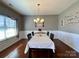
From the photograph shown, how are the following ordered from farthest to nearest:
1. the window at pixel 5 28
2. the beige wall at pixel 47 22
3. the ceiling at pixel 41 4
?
the beige wall at pixel 47 22 < the window at pixel 5 28 < the ceiling at pixel 41 4

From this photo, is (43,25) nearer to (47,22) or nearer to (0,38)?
(47,22)

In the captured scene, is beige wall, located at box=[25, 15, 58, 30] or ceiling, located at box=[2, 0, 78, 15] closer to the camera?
ceiling, located at box=[2, 0, 78, 15]

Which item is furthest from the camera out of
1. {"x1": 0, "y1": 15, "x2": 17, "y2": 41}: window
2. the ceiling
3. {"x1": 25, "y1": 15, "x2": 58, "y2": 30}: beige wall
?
{"x1": 25, "y1": 15, "x2": 58, "y2": 30}: beige wall


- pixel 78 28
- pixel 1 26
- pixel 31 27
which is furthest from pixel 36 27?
pixel 78 28

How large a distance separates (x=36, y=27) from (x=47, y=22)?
1174 millimetres

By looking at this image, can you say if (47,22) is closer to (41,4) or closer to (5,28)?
(41,4)

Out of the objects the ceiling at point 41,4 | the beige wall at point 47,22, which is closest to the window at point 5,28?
the ceiling at point 41,4

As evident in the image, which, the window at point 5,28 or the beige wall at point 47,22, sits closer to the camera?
the window at point 5,28

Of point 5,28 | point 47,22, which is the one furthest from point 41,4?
point 47,22

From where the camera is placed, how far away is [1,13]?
204 inches

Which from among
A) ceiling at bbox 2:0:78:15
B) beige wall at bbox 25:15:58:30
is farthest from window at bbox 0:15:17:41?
beige wall at bbox 25:15:58:30

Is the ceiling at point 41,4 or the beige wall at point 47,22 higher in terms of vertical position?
the ceiling at point 41,4

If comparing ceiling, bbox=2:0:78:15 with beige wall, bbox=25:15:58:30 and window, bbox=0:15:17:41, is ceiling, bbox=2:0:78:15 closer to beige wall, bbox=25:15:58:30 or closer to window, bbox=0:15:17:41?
window, bbox=0:15:17:41

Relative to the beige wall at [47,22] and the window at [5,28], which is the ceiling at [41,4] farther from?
the beige wall at [47,22]
